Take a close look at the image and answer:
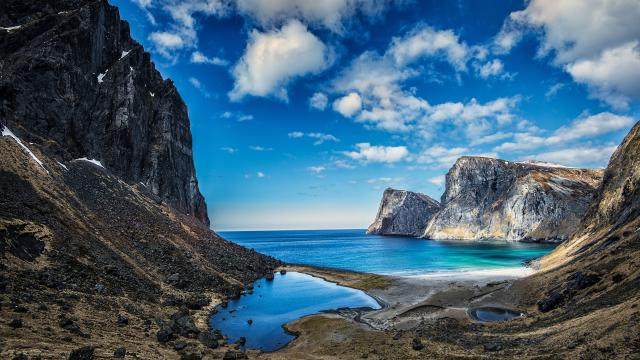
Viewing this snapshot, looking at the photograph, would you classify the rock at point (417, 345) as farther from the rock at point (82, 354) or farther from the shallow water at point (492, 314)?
the rock at point (82, 354)

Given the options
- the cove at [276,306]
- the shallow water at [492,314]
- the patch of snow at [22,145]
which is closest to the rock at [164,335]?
the cove at [276,306]

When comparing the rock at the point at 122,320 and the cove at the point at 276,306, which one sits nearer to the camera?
the rock at the point at 122,320

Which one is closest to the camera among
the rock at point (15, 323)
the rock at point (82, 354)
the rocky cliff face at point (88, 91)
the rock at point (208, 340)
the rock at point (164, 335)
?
the rock at point (82, 354)

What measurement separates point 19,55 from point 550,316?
307ft

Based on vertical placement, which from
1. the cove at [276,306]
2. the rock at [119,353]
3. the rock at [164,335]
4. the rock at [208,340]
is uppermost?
the rock at [119,353]

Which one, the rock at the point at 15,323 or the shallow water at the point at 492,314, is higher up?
the rock at the point at 15,323

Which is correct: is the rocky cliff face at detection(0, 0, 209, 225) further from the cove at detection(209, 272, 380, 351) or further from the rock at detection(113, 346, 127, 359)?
the rock at detection(113, 346, 127, 359)

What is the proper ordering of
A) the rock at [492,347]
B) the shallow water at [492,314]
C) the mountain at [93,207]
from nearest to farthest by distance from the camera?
1. the mountain at [93,207]
2. the rock at [492,347]
3. the shallow water at [492,314]

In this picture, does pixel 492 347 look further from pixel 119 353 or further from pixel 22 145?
pixel 22 145

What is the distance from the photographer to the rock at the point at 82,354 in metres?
18.8

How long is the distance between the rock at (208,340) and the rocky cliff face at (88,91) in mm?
48558

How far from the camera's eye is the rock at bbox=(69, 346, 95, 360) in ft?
61.7

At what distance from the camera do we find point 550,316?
111 feet

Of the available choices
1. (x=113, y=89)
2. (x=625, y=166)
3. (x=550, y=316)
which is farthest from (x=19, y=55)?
(x=625, y=166)
